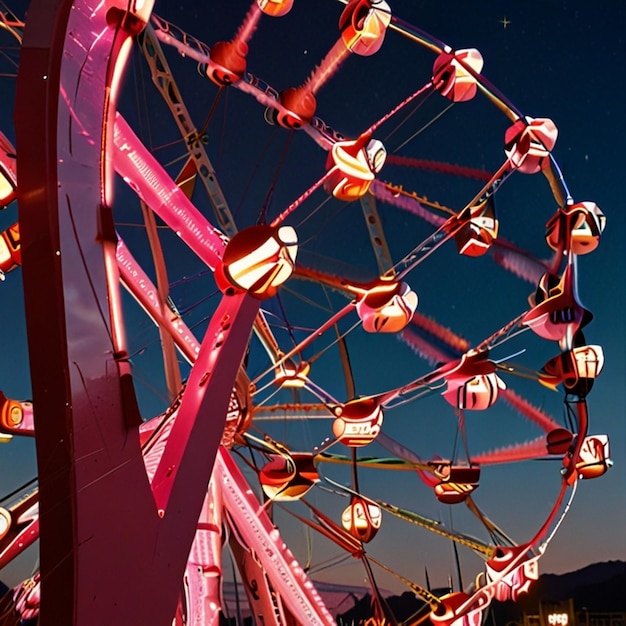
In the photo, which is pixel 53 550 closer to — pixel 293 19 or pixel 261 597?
pixel 261 597

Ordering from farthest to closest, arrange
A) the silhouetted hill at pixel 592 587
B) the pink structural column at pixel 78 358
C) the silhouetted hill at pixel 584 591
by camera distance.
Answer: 1. the silhouetted hill at pixel 592 587
2. the silhouetted hill at pixel 584 591
3. the pink structural column at pixel 78 358

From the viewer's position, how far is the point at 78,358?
9.30ft

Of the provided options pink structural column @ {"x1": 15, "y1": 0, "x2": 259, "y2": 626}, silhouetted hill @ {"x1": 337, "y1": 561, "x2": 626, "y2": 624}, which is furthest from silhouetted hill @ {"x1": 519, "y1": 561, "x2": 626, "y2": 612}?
pink structural column @ {"x1": 15, "y1": 0, "x2": 259, "y2": 626}

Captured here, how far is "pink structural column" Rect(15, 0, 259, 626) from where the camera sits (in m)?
2.76

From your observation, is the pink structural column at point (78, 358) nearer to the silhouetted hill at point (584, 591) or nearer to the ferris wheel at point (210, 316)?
the ferris wheel at point (210, 316)

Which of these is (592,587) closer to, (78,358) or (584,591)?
(584,591)

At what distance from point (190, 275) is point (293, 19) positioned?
4.48m

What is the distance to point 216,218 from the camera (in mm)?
6715

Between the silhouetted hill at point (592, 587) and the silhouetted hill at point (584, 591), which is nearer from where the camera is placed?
the silhouetted hill at point (584, 591)

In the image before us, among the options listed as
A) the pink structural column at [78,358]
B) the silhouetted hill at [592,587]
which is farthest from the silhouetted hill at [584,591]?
the pink structural column at [78,358]

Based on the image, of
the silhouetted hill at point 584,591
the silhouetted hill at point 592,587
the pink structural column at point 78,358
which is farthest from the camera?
the silhouetted hill at point 592,587

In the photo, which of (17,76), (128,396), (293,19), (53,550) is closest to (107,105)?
(17,76)

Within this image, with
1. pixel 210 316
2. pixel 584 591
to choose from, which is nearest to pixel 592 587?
pixel 584 591

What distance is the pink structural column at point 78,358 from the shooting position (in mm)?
2758
